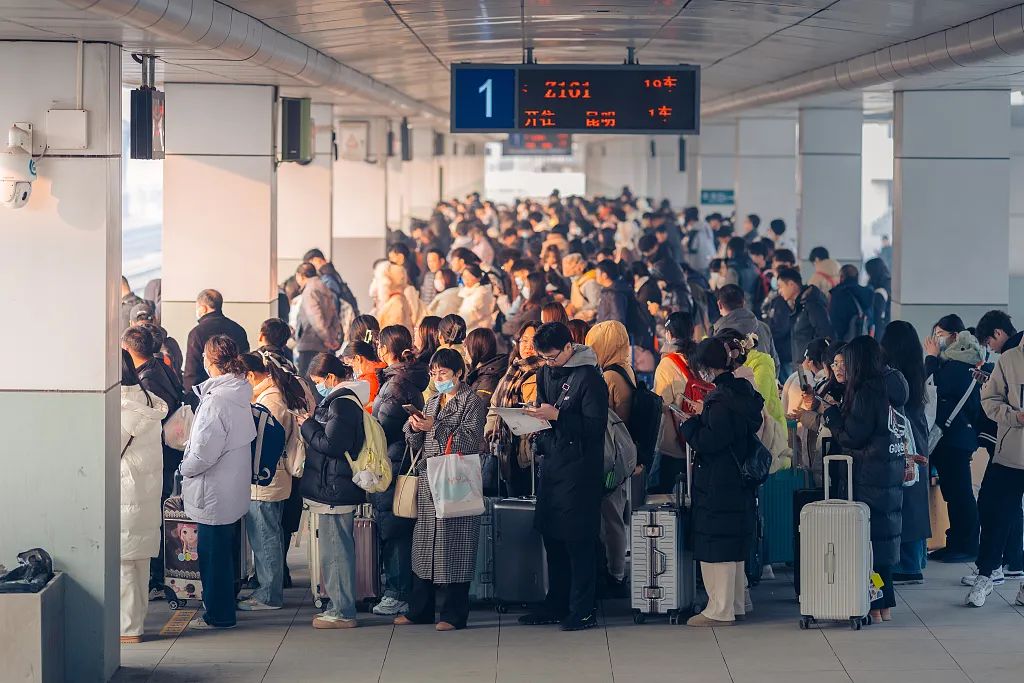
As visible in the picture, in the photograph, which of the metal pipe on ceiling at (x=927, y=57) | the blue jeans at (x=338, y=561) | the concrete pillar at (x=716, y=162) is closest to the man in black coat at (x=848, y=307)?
the metal pipe on ceiling at (x=927, y=57)

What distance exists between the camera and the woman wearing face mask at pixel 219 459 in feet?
27.1

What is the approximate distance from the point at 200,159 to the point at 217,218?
569 millimetres

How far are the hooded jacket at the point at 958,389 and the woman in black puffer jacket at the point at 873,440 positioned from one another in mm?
1473

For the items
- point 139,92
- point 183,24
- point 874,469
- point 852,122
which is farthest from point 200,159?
point 852,122

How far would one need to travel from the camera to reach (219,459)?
8312mm

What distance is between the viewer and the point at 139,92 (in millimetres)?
9812

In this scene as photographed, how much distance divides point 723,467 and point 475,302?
19.9 feet

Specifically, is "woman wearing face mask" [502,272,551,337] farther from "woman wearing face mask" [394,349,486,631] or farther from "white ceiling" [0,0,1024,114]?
"woman wearing face mask" [394,349,486,631]

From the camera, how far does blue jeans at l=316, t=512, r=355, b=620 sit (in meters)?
8.62

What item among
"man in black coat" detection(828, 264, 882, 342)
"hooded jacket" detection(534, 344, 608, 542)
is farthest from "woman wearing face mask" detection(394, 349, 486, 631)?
"man in black coat" detection(828, 264, 882, 342)

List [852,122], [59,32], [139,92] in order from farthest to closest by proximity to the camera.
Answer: [852,122] → [139,92] → [59,32]

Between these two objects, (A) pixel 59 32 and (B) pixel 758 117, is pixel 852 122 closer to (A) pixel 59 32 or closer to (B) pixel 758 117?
(B) pixel 758 117

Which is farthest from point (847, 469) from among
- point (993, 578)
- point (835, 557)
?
point (993, 578)

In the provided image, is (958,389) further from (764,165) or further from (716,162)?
(716,162)
